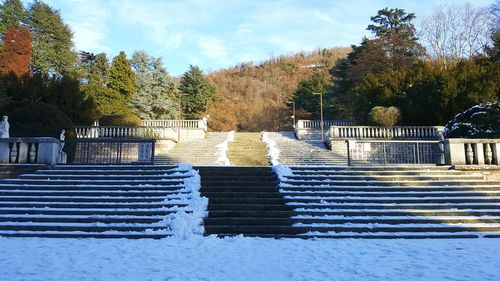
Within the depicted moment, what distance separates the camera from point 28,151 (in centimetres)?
1159

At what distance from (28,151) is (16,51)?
2915cm

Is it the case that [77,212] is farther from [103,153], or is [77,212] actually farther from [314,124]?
[314,124]

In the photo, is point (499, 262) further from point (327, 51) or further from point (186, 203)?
point (327, 51)

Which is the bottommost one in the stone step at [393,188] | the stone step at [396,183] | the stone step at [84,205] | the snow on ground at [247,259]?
the snow on ground at [247,259]

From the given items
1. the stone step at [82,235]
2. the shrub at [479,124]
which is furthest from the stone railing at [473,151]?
the stone step at [82,235]

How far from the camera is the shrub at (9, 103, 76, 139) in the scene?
16078 mm

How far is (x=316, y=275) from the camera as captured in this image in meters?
5.47

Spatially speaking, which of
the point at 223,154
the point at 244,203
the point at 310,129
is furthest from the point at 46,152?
the point at 310,129

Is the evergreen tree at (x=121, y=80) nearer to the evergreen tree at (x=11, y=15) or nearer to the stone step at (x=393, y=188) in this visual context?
the evergreen tree at (x=11, y=15)

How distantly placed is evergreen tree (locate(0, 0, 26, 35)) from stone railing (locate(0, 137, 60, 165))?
105 ft

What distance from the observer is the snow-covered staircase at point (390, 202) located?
27.7 ft

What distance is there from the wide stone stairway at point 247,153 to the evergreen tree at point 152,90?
49.4ft

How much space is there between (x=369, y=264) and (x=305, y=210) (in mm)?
3227

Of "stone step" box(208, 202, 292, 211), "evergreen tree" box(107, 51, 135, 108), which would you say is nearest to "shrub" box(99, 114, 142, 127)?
"evergreen tree" box(107, 51, 135, 108)
